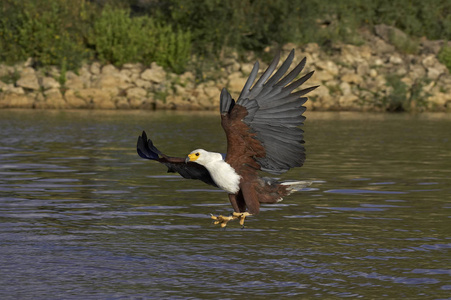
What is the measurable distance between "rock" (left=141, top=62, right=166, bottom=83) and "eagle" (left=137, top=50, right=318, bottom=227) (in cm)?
2741

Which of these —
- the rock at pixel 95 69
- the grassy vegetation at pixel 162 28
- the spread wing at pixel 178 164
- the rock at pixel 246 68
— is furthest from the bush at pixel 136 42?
the spread wing at pixel 178 164

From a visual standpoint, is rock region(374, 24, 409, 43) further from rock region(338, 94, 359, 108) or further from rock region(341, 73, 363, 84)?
rock region(338, 94, 359, 108)

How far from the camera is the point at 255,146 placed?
29.1 ft

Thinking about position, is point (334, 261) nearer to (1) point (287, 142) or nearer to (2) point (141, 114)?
(1) point (287, 142)

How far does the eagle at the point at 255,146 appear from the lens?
864cm

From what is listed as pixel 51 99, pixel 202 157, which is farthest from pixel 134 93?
pixel 202 157

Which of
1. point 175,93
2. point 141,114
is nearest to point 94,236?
point 141,114

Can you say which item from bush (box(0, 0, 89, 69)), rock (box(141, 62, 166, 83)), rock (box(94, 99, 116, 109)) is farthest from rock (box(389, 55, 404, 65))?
bush (box(0, 0, 89, 69))

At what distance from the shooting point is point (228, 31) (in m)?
38.1

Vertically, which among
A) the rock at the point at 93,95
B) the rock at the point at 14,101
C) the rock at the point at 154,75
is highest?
the rock at the point at 154,75

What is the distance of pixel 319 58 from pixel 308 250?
30511 millimetres

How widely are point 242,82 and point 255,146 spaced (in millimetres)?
27962

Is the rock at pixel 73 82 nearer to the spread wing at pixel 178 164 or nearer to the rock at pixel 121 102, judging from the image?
the rock at pixel 121 102

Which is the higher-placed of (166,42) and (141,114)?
(166,42)
